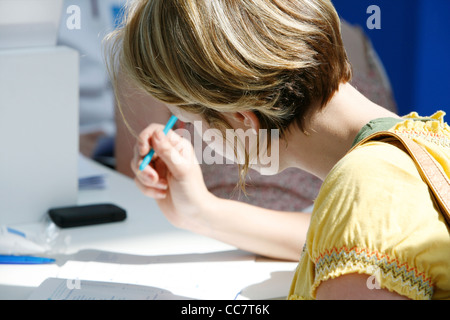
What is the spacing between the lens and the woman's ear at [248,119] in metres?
0.80

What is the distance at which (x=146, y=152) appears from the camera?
1092 millimetres

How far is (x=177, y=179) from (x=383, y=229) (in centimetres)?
55

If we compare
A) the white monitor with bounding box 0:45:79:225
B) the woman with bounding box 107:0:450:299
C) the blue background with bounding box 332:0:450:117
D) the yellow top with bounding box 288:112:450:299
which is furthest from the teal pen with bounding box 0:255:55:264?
the blue background with bounding box 332:0:450:117

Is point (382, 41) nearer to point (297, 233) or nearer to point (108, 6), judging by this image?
point (108, 6)

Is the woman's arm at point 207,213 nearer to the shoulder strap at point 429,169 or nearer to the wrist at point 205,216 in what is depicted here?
the wrist at point 205,216

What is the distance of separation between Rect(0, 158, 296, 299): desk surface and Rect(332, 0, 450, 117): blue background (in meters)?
1.47

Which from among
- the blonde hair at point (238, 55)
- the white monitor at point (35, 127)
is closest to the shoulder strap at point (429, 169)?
the blonde hair at point (238, 55)

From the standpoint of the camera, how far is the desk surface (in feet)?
2.99

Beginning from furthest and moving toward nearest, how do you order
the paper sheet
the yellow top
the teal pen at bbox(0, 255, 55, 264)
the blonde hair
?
1. the teal pen at bbox(0, 255, 55, 264)
2. the paper sheet
3. the blonde hair
4. the yellow top

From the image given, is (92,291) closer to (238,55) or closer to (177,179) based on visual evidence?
(177,179)

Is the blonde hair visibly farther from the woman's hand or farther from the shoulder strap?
the woman's hand

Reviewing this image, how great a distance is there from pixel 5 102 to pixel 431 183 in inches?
31.9

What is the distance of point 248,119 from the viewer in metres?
0.81
